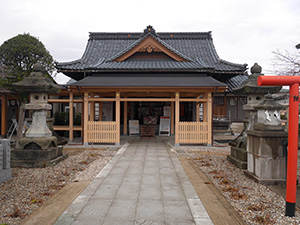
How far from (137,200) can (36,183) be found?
272cm

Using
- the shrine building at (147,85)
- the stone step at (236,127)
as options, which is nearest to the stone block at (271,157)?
the shrine building at (147,85)

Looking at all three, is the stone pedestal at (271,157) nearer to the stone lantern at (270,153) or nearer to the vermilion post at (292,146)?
the stone lantern at (270,153)

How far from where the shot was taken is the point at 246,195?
4461 mm

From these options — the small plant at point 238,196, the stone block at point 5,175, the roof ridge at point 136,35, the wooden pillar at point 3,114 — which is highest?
the roof ridge at point 136,35

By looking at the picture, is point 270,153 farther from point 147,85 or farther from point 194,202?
point 147,85

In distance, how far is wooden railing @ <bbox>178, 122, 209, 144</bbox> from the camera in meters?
10.7

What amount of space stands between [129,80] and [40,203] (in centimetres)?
793

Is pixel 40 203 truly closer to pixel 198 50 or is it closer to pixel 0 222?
pixel 0 222

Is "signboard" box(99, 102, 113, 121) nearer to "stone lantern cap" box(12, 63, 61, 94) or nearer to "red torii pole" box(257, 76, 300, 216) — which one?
"stone lantern cap" box(12, 63, 61, 94)

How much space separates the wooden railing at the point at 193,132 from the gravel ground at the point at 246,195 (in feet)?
10.3

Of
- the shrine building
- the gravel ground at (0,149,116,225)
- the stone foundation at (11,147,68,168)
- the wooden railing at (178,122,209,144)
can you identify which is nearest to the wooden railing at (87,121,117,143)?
the shrine building

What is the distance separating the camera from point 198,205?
393cm

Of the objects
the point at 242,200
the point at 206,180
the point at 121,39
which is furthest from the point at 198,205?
the point at 121,39

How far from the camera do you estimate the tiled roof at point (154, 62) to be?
12.0 metres
